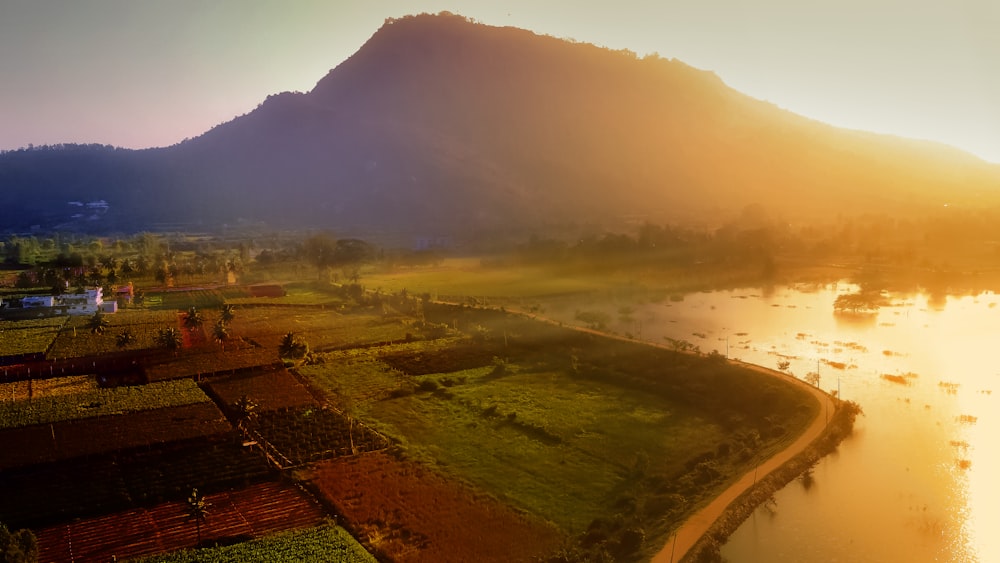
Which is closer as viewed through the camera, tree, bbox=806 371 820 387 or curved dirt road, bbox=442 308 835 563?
curved dirt road, bbox=442 308 835 563

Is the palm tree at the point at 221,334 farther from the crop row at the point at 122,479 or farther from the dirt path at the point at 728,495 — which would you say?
the dirt path at the point at 728,495

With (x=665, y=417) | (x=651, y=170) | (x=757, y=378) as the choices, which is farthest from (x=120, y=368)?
(x=651, y=170)

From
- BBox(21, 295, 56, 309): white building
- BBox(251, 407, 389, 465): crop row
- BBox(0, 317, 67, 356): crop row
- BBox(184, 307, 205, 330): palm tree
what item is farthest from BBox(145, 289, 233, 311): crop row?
BBox(251, 407, 389, 465): crop row

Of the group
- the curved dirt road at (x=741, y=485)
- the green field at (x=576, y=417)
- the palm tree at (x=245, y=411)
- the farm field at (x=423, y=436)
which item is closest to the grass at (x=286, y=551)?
the farm field at (x=423, y=436)

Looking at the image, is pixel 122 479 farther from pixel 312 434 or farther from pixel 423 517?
pixel 423 517

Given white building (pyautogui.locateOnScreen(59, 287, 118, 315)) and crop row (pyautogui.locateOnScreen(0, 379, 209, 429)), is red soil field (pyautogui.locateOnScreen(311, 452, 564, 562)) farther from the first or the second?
white building (pyautogui.locateOnScreen(59, 287, 118, 315))

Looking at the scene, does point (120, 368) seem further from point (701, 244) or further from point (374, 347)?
point (701, 244)

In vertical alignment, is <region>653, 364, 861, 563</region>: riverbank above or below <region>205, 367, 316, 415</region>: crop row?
below
